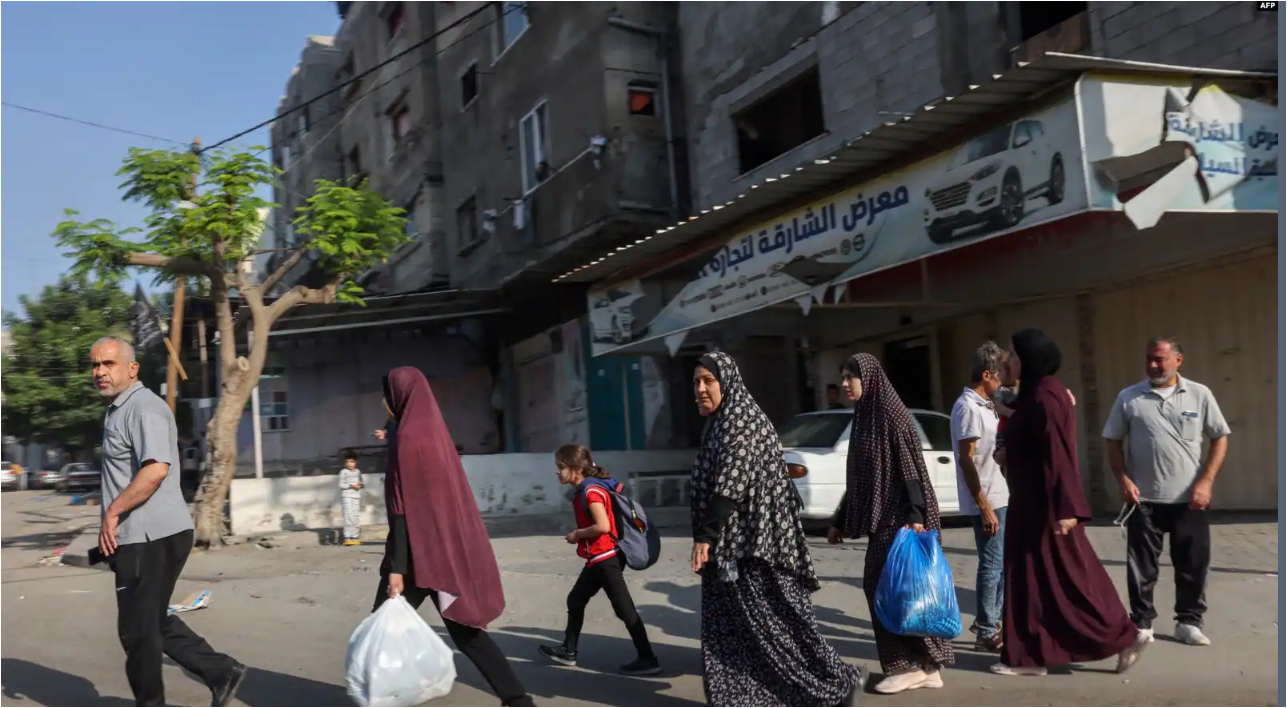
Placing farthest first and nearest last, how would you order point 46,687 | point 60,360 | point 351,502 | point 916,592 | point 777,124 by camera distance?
1. point 777,124
2. point 60,360
3. point 351,502
4. point 46,687
5. point 916,592

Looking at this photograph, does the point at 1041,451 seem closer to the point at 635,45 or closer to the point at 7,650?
the point at 7,650

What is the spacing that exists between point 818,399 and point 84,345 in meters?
10.3

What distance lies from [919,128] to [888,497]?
16.4 feet

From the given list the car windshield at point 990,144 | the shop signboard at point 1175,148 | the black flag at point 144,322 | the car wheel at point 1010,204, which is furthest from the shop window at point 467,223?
the shop signboard at point 1175,148

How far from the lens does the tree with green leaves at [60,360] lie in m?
14.1

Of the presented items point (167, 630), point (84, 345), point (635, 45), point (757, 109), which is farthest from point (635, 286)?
point (167, 630)

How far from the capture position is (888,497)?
5344 mm

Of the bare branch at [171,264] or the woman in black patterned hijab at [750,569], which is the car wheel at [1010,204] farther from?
the bare branch at [171,264]

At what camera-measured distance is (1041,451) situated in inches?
207

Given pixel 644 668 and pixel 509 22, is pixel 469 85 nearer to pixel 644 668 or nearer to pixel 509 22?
pixel 509 22

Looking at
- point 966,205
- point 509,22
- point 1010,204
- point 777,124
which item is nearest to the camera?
point 1010,204

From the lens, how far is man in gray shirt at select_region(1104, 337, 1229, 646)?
19.3 ft

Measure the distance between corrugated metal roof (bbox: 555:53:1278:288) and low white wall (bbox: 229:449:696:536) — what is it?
4.21 m

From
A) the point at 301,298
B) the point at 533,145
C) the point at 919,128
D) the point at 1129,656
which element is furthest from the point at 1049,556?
the point at 533,145
